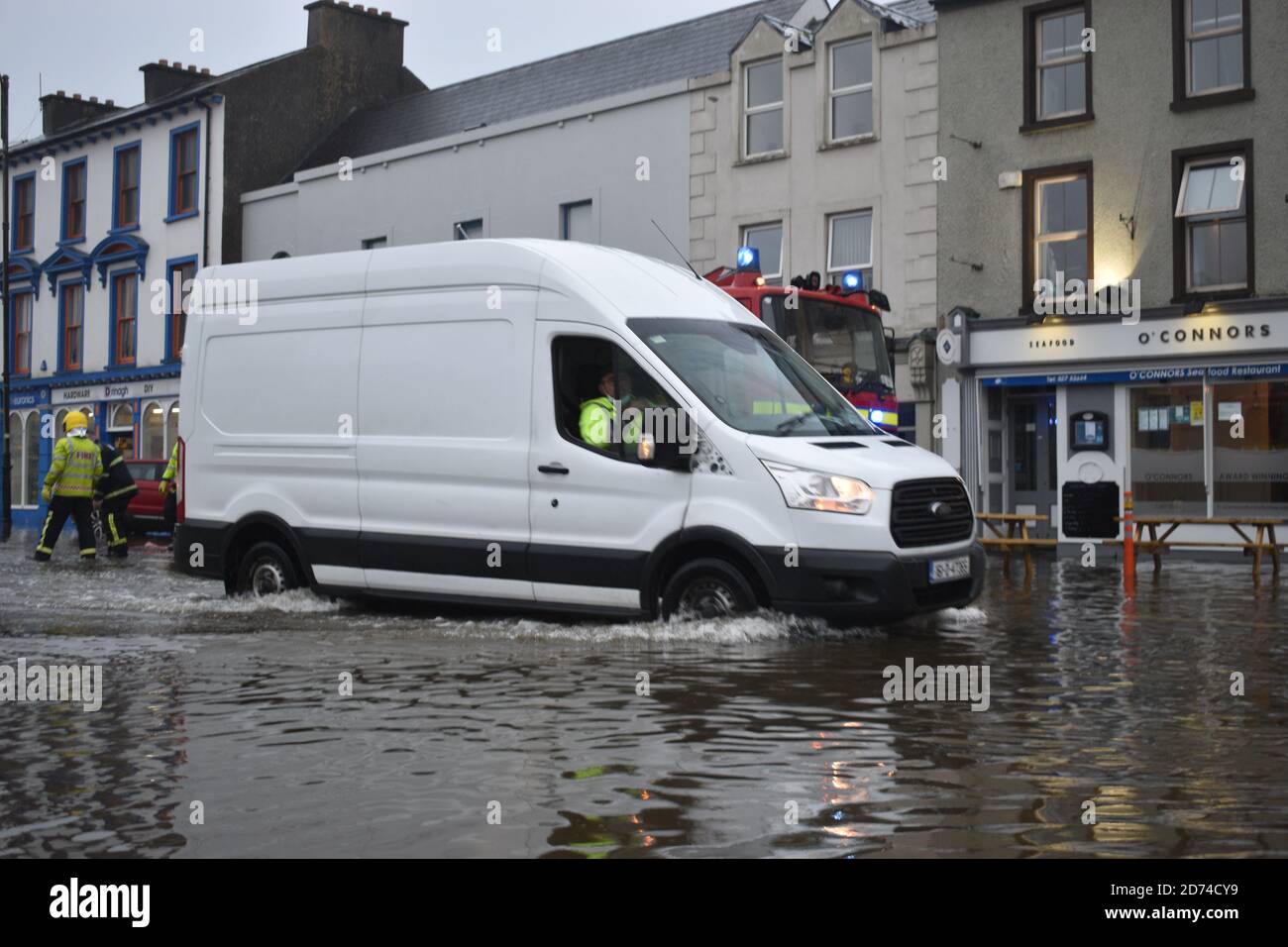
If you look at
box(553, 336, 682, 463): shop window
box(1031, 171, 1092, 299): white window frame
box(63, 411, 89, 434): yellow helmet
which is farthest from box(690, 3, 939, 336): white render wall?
box(553, 336, 682, 463): shop window

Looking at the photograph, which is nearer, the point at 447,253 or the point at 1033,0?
the point at 447,253

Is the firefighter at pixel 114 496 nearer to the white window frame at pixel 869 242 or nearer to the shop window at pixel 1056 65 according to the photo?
the white window frame at pixel 869 242

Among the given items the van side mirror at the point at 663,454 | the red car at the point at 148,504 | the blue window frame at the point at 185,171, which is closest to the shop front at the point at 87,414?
the blue window frame at the point at 185,171

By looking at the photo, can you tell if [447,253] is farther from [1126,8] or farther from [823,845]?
[1126,8]

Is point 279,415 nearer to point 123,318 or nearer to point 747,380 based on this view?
point 747,380

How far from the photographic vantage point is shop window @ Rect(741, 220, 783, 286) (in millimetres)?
26891

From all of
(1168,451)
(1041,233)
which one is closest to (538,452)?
(1168,451)

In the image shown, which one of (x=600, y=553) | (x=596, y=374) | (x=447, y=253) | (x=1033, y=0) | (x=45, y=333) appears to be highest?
(x=1033, y=0)

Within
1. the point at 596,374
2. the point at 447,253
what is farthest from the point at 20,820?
the point at 447,253

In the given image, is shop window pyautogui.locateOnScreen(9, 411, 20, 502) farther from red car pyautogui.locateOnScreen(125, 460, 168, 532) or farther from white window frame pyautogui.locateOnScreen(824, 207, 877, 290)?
white window frame pyautogui.locateOnScreen(824, 207, 877, 290)

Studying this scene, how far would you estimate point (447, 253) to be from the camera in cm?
1176

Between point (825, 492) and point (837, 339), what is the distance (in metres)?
8.60

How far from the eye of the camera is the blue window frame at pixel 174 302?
3694cm
